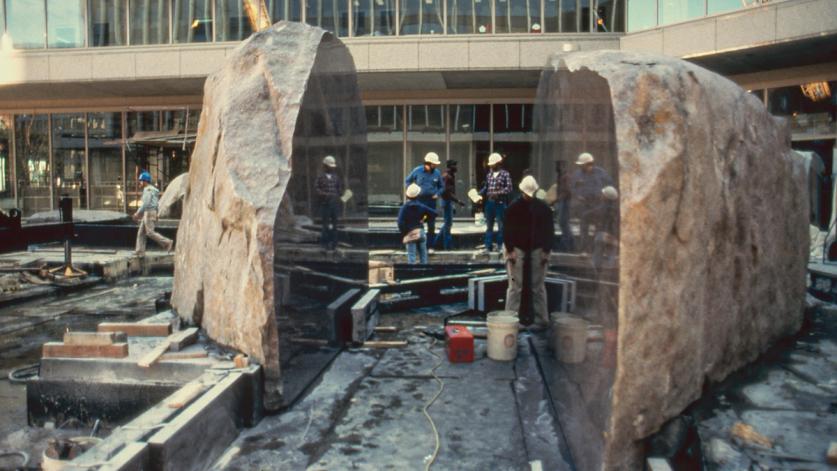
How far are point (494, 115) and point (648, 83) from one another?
748 inches

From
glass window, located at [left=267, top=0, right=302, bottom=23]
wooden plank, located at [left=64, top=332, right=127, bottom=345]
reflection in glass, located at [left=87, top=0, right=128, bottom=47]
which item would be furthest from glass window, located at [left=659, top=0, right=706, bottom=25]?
reflection in glass, located at [left=87, top=0, right=128, bottom=47]

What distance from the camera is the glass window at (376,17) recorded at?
22719 mm

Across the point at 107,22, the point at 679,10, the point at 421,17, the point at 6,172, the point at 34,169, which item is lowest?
the point at 6,172

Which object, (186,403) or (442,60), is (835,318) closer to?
(186,403)

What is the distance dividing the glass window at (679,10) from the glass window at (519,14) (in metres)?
4.37

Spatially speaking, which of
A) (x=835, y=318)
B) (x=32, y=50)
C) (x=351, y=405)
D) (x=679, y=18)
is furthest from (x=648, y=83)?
(x=32, y=50)

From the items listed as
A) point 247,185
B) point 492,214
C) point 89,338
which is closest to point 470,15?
point 492,214

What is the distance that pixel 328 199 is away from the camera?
803 centimetres

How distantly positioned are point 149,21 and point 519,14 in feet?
41.9

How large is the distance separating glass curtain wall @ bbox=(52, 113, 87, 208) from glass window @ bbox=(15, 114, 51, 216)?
0.35 m

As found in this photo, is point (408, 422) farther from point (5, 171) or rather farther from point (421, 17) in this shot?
point (5, 171)

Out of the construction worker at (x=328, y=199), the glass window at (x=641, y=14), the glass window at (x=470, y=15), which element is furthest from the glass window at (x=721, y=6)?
the construction worker at (x=328, y=199)

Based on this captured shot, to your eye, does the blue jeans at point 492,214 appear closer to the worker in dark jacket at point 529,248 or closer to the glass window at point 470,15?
the worker in dark jacket at point 529,248

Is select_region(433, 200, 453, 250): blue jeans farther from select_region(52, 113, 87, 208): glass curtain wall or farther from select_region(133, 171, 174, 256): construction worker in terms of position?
select_region(52, 113, 87, 208): glass curtain wall
